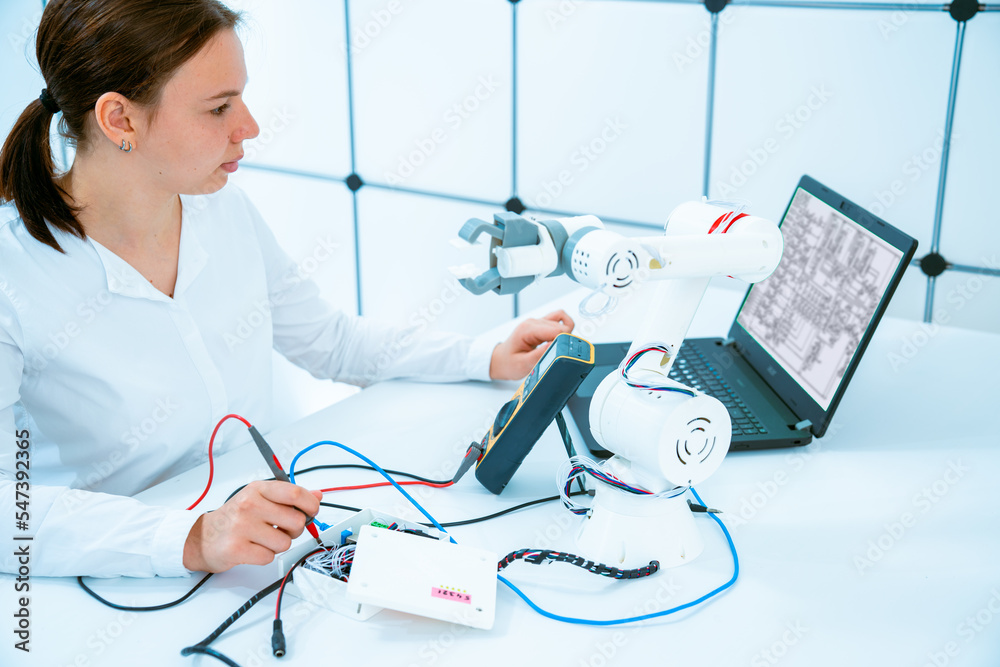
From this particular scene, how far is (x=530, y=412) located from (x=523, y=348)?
32cm

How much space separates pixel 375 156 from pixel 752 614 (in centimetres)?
168

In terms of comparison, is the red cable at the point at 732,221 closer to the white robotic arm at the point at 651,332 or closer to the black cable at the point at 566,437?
the white robotic arm at the point at 651,332

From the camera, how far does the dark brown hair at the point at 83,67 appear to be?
3.06 feet

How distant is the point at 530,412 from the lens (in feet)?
2.86

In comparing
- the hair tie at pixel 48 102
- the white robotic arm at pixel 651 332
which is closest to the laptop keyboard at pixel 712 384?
the white robotic arm at pixel 651 332

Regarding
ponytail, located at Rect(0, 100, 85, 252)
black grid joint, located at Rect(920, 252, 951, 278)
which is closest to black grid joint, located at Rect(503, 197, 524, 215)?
black grid joint, located at Rect(920, 252, 951, 278)

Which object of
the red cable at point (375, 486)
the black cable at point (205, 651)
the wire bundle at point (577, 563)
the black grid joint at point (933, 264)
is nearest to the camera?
the black cable at point (205, 651)

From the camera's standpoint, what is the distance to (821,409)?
39.2 inches

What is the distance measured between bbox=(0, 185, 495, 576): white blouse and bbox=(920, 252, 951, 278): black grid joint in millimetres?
907

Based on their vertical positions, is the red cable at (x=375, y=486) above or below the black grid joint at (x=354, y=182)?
below

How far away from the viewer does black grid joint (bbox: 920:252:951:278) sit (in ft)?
4.95

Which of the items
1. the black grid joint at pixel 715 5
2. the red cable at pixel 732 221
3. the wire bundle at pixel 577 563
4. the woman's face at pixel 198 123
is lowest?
the wire bundle at pixel 577 563

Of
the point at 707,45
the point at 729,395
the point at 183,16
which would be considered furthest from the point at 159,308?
the point at 707,45

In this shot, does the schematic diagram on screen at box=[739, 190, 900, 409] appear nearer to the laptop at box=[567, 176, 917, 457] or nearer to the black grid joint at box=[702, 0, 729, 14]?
the laptop at box=[567, 176, 917, 457]
